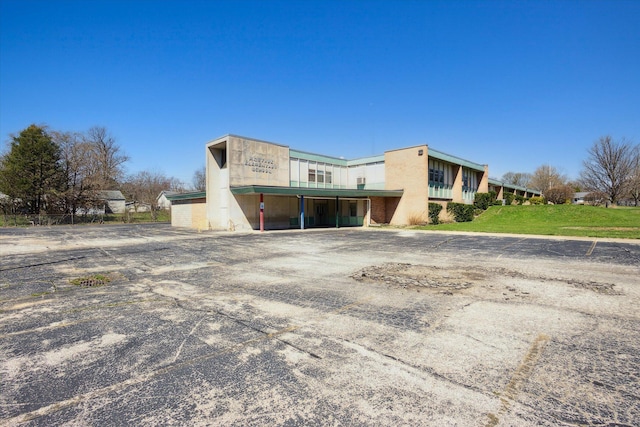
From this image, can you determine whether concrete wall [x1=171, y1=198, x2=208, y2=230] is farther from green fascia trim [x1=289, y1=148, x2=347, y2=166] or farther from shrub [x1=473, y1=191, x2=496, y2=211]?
shrub [x1=473, y1=191, x2=496, y2=211]

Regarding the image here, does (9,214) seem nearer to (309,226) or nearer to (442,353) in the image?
(309,226)

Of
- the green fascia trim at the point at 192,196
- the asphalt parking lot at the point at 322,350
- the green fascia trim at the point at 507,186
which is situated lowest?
the asphalt parking lot at the point at 322,350

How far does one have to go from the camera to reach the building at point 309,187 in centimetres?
2469

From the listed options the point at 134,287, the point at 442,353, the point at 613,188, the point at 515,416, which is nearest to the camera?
the point at 515,416

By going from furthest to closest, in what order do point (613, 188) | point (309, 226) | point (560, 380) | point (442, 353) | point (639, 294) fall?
point (613, 188)
point (309, 226)
point (639, 294)
point (442, 353)
point (560, 380)

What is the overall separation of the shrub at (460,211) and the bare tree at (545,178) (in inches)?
2025

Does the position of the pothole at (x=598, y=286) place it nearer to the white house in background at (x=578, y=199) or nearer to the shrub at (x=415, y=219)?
the shrub at (x=415, y=219)

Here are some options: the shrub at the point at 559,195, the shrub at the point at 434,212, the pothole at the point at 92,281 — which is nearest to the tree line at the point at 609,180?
the shrub at the point at 559,195

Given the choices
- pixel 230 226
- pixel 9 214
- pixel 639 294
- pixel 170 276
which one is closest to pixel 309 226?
pixel 230 226

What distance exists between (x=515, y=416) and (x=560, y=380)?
3.24ft

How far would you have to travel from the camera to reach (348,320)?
4.93m

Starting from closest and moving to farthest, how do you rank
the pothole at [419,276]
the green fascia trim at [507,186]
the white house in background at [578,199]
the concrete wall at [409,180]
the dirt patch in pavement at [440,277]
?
the dirt patch in pavement at [440,277] → the pothole at [419,276] → the concrete wall at [409,180] → the green fascia trim at [507,186] → the white house in background at [578,199]

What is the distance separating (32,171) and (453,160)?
49494 millimetres

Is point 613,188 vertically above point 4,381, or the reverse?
point 613,188
